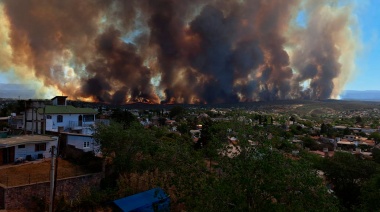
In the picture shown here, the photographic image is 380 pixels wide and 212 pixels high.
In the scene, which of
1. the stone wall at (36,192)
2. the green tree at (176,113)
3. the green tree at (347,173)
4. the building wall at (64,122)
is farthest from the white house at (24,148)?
the green tree at (176,113)

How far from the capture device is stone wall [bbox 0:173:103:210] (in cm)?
1171

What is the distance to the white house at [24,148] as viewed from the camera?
1670 cm

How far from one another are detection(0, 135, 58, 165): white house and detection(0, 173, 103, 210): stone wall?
189 inches

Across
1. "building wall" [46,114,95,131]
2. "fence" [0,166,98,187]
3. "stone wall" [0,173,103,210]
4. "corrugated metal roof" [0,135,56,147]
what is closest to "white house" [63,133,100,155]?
"corrugated metal roof" [0,135,56,147]

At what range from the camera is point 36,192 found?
12.4 metres

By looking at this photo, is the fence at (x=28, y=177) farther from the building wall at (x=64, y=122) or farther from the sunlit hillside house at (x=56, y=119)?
the building wall at (x=64, y=122)

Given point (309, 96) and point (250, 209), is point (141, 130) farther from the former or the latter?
point (309, 96)

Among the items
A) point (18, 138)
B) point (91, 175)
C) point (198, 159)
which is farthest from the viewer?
point (18, 138)

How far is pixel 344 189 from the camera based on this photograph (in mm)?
16516

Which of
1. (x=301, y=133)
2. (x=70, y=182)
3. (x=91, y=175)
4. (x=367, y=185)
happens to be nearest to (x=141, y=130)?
(x=91, y=175)

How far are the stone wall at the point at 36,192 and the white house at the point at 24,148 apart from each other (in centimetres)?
481

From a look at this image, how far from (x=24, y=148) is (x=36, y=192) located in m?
5.88

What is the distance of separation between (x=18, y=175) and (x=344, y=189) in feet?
47.8

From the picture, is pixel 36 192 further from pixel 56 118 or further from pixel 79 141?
pixel 56 118
